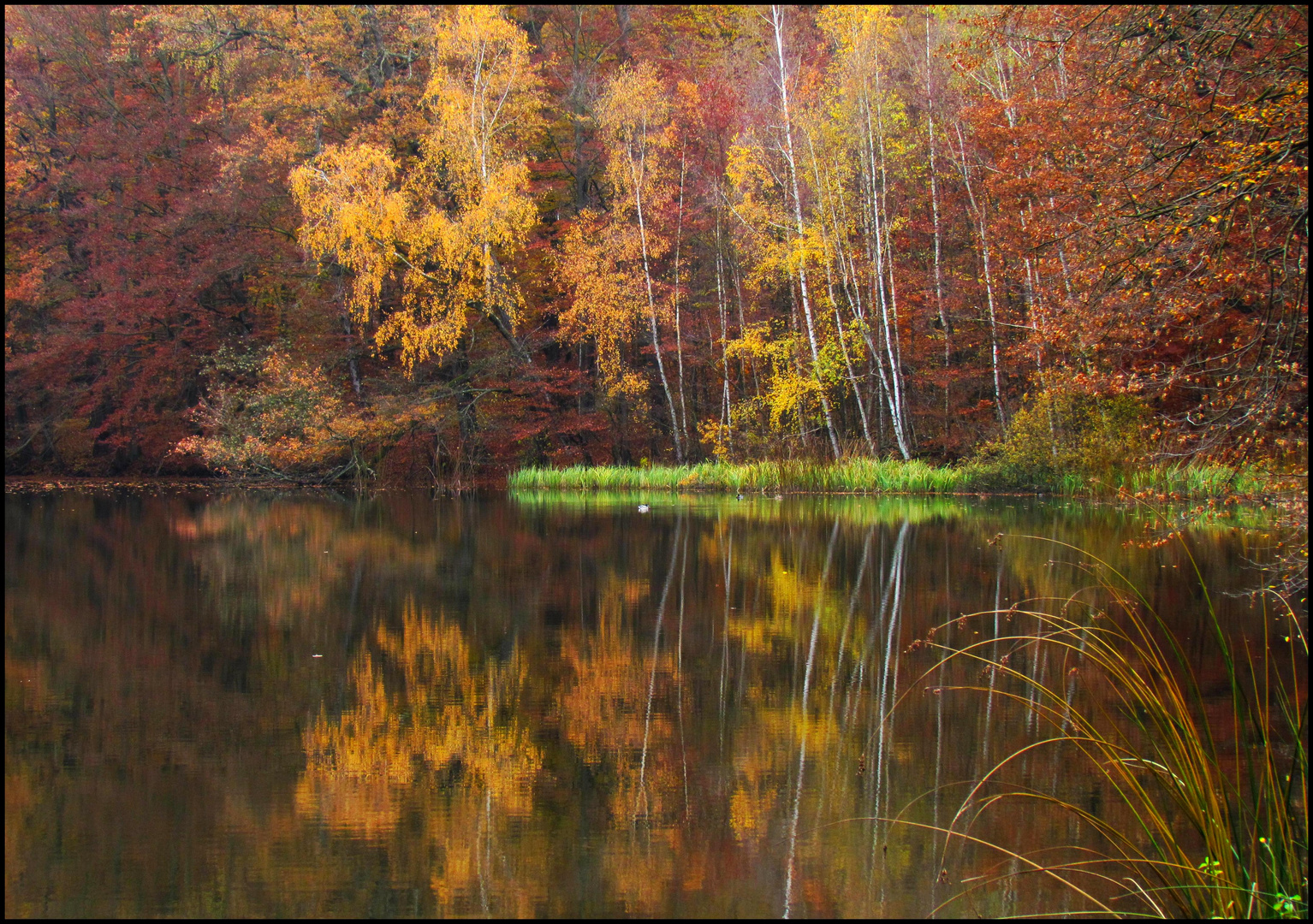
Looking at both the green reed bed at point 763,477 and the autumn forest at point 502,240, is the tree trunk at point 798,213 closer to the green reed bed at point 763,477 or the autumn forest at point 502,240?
the autumn forest at point 502,240

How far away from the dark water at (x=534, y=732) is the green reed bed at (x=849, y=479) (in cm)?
631

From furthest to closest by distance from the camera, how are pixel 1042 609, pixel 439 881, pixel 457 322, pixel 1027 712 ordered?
pixel 457 322, pixel 1042 609, pixel 1027 712, pixel 439 881

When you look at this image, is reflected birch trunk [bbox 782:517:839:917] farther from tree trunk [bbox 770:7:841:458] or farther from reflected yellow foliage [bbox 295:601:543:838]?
tree trunk [bbox 770:7:841:458]

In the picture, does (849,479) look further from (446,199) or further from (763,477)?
(446,199)

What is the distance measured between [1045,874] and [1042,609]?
455 centimetres

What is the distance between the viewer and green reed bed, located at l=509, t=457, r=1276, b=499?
1736cm

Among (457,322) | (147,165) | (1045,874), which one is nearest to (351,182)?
→ (457,322)

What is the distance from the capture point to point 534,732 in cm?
506

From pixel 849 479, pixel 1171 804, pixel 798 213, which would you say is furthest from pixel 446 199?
pixel 1171 804

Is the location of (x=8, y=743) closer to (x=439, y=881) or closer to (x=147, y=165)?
(x=439, y=881)

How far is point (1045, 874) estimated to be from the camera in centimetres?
351

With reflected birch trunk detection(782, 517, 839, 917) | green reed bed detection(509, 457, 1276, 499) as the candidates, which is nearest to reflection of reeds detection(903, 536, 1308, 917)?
reflected birch trunk detection(782, 517, 839, 917)

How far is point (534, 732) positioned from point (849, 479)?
17235mm

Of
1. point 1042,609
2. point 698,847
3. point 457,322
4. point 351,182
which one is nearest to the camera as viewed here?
point 698,847
